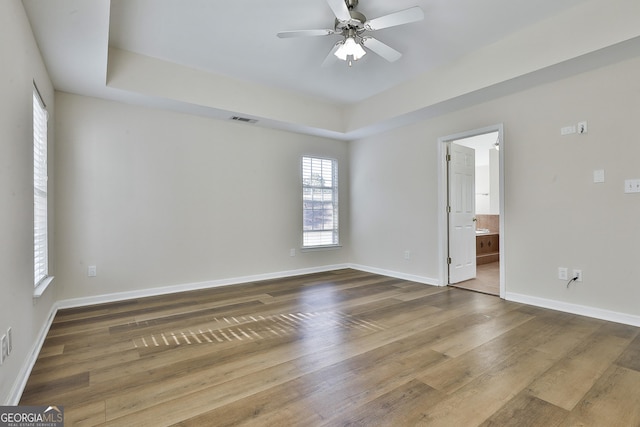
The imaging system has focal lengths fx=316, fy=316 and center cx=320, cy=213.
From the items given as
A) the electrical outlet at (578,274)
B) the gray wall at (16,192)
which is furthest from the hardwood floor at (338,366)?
the electrical outlet at (578,274)

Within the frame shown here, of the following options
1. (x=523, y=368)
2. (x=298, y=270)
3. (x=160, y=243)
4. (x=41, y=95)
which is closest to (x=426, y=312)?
(x=523, y=368)

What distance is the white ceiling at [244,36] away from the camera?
246 centimetres

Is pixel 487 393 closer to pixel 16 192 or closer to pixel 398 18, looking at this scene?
pixel 398 18

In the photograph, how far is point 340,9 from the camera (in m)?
2.28

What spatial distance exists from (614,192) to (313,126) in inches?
140

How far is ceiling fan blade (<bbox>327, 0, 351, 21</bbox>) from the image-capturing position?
7.24ft

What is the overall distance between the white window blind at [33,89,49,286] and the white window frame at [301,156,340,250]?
326 cm

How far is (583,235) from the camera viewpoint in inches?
121

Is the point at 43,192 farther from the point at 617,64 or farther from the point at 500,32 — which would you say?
the point at 617,64

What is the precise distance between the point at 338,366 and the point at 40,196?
2.87 meters

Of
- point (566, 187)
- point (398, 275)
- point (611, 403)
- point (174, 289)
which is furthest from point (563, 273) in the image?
point (174, 289)

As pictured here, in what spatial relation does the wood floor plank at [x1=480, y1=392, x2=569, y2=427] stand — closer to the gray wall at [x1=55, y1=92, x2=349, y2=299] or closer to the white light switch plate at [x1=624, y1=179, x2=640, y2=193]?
the white light switch plate at [x1=624, y1=179, x2=640, y2=193]

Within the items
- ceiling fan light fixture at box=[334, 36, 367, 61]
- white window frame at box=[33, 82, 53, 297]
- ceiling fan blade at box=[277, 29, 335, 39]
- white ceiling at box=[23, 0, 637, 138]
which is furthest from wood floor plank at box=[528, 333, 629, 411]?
white window frame at box=[33, 82, 53, 297]

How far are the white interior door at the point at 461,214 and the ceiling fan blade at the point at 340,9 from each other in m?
2.61
